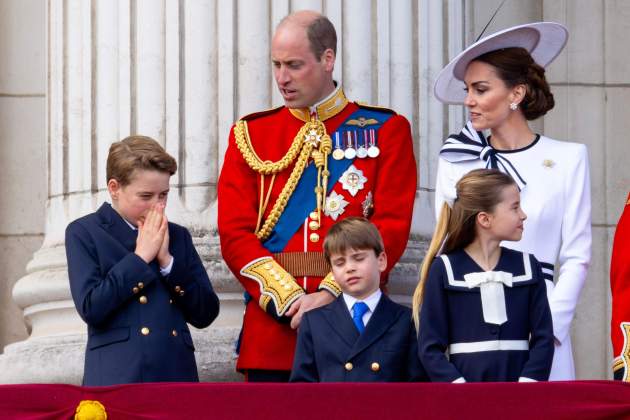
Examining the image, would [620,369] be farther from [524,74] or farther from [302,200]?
[302,200]

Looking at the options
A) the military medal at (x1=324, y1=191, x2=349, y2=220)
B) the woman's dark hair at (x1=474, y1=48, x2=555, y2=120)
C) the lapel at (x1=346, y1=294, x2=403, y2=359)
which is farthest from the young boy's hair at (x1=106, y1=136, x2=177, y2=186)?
the woman's dark hair at (x1=474, y1=48, x2=555, y2=120)

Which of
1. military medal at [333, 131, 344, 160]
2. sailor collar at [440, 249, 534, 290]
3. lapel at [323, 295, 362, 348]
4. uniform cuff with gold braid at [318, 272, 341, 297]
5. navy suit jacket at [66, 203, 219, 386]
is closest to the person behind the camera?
sailor collar at [440, 249, 534, 290]

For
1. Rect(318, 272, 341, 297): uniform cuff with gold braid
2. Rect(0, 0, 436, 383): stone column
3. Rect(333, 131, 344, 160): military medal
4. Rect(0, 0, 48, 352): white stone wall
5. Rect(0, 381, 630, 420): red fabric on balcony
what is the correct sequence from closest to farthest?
1. Rect(0, 381, 630, 420): red fabric on balcony
2. Rect(318, 272, 341, 297): uniform cuff with gold braid
3. Rect(333, 131, 344, 160): military medal
4. Rect(0, 0, 436, 383): stone column
5. Rect(0, 0, 48, 352): white stone wall

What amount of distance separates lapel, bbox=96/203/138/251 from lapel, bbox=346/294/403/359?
0.90 m

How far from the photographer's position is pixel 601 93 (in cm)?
941

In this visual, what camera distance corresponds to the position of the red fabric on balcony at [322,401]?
17.8ft

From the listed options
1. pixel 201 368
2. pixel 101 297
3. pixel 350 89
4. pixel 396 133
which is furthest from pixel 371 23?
pixel 101 297

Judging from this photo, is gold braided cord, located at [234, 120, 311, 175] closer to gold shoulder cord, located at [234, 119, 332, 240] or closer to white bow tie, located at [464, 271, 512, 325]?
gold shoulder cord, located at [234, 119, 332, 240]

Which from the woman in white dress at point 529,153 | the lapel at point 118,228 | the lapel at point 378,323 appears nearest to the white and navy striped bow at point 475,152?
the woman in white dress at point 529,153

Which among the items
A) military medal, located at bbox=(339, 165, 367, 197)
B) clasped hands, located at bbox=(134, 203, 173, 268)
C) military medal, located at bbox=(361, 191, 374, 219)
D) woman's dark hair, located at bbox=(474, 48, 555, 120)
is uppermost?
woman's dark hair, located at bbox=(474, 48, 555, 120)

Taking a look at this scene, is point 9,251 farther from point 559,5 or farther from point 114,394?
point 114,394

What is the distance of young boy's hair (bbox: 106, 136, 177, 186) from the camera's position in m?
6.46

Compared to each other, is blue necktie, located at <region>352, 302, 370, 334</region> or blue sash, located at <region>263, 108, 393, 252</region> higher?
blue sash, located at <region>263, 108, 393, 252</region>

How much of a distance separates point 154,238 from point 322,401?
4.00 ft
